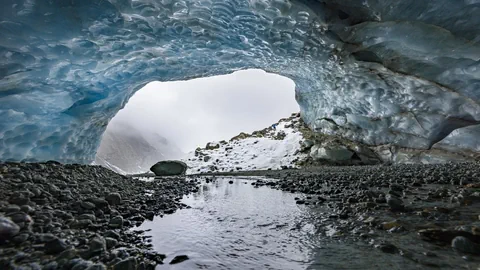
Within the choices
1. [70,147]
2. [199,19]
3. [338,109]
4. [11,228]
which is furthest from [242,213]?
[338,109]

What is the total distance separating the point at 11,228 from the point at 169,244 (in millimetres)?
1433

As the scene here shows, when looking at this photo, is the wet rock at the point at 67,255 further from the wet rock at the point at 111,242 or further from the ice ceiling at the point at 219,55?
the ice ceiling at the point at 219,55

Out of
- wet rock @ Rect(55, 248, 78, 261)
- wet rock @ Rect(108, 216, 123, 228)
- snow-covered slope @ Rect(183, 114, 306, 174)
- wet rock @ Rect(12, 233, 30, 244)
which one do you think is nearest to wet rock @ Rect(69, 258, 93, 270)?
wet rock @ Rect(55, 248, 78, 261)

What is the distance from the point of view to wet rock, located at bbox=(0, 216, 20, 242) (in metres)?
→ 2.34

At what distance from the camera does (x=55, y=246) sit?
227 centimetres

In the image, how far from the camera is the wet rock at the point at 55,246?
224cm

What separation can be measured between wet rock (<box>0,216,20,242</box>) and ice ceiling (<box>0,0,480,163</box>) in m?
4.80

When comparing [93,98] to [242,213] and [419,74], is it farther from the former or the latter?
[419,74]

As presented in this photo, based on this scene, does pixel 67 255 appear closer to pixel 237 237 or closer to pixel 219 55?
pixel 237 237

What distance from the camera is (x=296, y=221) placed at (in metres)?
3.78

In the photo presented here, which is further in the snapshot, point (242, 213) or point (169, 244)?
point (242, 213)

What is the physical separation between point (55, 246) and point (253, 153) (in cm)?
2038

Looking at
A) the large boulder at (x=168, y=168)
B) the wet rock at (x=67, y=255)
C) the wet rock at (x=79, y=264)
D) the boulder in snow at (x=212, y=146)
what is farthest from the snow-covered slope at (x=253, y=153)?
the wet rock at (x=79, y=264)

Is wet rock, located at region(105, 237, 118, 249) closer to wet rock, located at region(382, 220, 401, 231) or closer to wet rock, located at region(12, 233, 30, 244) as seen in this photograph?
wet rock, located at region(12, 233, 30, 244)
